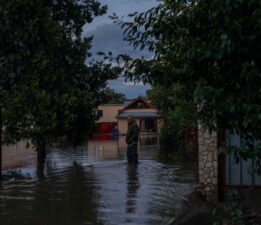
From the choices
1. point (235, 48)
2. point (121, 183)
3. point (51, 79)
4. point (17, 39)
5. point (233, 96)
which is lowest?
point (121, 183)

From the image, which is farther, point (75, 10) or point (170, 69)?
point (75, 10)

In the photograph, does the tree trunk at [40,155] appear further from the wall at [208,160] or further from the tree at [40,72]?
the wall at [208,160]

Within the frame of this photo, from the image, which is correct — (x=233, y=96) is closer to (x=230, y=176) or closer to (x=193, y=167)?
(x=230, y=176)

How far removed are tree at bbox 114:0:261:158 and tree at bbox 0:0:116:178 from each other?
940 centimetres

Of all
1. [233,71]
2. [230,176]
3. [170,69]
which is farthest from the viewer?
[230,176]

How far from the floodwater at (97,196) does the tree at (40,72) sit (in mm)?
1373

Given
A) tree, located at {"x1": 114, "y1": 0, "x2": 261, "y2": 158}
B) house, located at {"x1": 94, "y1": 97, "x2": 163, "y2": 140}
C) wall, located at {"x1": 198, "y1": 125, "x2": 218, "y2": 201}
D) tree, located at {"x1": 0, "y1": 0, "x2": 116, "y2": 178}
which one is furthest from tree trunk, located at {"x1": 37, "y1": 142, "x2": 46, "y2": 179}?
house, located at {"x1": 94, "y1": 97, "x2": 163, "y2": 140}

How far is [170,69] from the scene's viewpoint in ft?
14.8

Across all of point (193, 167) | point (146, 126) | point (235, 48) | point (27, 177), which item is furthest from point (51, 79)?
point (146, 126)

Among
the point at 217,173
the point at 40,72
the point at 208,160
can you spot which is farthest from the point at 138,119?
the point at 217,173

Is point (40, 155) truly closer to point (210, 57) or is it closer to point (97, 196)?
point (97, 196)

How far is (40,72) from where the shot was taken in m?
14.2

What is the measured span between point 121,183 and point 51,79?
3111 millimetres

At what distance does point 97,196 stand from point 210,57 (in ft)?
26.0
